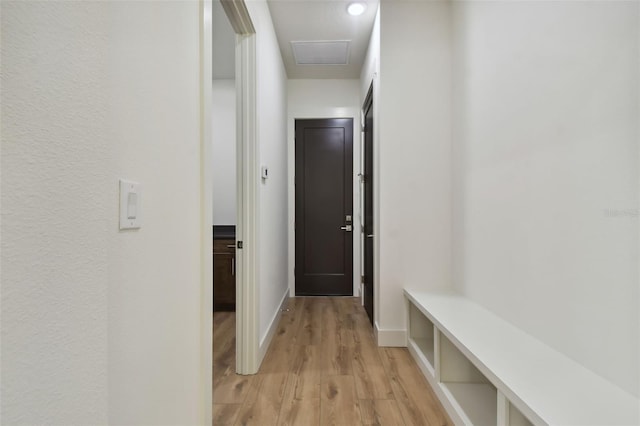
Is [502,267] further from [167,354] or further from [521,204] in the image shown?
[167,354]

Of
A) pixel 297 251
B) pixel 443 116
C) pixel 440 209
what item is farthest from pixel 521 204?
pixel 297 251

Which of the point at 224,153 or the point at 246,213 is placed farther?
the point at 224,153

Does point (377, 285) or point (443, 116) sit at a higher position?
point (443, 116)

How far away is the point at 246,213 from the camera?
2180 mm

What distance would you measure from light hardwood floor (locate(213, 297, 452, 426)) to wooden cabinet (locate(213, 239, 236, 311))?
1.69 feet

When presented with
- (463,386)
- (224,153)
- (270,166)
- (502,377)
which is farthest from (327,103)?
(502,377)

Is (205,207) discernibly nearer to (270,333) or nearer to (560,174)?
(560,174)

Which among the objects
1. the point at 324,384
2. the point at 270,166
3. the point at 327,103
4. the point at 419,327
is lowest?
the point at 324,384

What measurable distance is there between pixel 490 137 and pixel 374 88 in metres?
1.23

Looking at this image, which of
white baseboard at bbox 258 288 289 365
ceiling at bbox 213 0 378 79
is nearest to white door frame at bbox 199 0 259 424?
white baseboard at bbox 258 288 289 365

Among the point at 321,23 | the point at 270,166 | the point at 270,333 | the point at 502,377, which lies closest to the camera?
the point at 502,377

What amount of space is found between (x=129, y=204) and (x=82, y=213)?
293mm

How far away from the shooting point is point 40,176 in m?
0.46

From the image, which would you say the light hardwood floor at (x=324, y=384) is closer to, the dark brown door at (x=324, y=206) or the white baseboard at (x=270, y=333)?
the white baseboard at (x=270, y=333)
